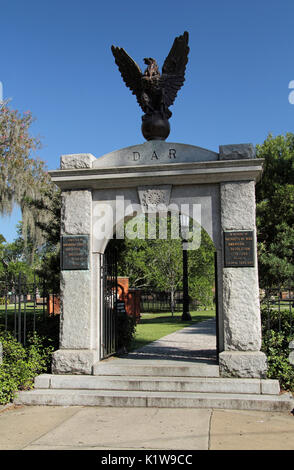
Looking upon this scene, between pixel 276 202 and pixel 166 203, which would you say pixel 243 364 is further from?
pixel 276 202

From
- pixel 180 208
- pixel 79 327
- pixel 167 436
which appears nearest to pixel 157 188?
pixel 180 208

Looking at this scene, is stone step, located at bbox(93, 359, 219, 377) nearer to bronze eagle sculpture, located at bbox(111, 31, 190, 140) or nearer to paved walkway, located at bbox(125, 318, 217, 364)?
paved walkway, located at bbox(125, 318, 217, 364)

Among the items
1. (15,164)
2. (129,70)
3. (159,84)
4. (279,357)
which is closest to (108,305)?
(279,357)

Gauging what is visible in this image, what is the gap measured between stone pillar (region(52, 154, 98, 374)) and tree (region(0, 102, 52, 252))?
10.6 meters

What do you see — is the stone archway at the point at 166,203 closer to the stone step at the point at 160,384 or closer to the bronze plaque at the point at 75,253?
the bronze plaque at the point at 75,253

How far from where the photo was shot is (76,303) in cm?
711

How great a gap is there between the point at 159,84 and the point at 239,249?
10.6 feet

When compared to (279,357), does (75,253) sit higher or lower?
higher

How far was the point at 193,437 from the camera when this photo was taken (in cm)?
461

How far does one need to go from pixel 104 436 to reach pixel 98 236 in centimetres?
338

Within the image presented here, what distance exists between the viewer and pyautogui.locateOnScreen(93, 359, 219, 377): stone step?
653 centimetres

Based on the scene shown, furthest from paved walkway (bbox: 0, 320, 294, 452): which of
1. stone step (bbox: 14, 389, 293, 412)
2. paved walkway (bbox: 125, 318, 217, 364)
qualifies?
paved walkway (bbox: 125, 318, 217, 364)

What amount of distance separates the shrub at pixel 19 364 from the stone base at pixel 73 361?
1.06 ft
